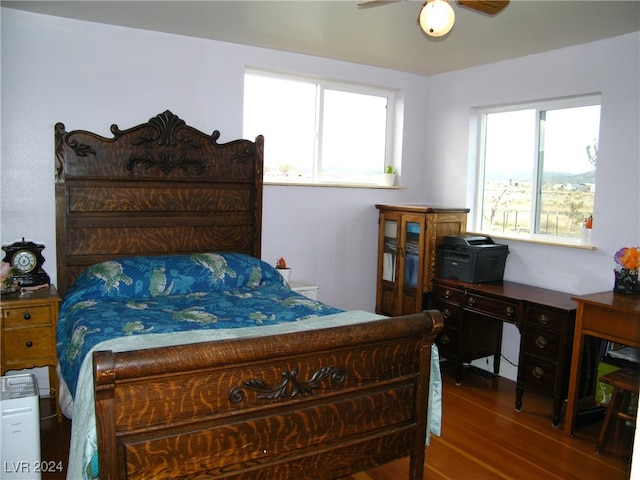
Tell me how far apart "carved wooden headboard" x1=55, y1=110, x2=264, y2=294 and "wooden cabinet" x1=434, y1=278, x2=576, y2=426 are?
1601 mm

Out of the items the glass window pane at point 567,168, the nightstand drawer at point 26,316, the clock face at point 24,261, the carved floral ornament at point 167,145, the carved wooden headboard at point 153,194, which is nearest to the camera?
the nightstand drawer at point 26,316

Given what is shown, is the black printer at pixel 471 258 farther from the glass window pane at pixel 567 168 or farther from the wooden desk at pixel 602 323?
the wooden desk at pixel 602 323

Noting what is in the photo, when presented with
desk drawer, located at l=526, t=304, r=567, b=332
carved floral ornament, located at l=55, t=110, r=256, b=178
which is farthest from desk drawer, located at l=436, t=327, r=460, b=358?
carved floral ornament, located at l=55, t=110, r=256, b=178

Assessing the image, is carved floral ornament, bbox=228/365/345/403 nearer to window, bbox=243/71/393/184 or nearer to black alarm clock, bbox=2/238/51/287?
black alarm clock, bbox=2/238/51/287

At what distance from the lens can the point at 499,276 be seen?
4164mm

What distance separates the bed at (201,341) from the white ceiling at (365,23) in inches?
27.9

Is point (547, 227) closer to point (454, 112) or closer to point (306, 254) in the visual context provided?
point (454, 112)

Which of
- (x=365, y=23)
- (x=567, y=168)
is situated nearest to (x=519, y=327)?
(x=567, y=168)

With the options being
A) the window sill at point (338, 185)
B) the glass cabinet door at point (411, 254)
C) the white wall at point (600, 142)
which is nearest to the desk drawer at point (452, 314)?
the glass cabinet door at point (411, 254)

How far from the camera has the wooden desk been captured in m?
2.89

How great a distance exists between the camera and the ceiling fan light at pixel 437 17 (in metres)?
2.22

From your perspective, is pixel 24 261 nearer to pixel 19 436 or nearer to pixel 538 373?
pixel 19 436

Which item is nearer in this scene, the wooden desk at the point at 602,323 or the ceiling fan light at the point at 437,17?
the ceiling fan light at the point at 437,17

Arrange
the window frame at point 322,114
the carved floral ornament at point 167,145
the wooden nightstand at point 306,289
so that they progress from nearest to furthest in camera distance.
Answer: the carved floral ornament at point 167,145, the wooden nightstand at point 306,289, the window frame at point 322,114
